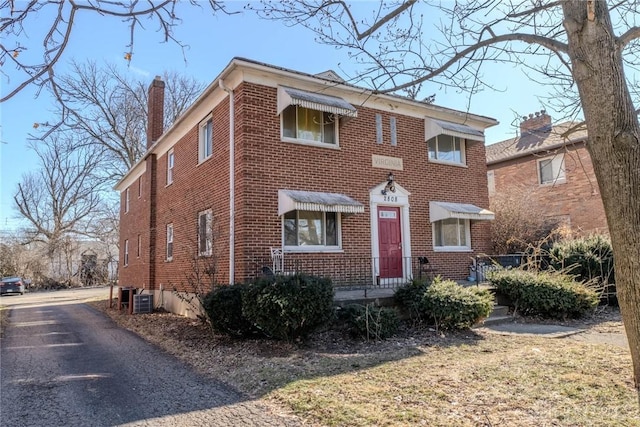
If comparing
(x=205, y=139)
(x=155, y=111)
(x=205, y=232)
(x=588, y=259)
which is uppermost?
(x=155, y=111)

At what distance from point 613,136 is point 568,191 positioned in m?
18.5

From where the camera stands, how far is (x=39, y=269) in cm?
3912

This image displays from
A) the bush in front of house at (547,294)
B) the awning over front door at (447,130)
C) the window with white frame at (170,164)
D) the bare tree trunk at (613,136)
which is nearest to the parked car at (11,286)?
the window with white frame at (170,164)

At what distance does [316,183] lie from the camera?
11414 millimetres

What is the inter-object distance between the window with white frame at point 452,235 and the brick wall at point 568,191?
6493 mm

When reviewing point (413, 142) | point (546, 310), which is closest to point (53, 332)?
point (413, 142)

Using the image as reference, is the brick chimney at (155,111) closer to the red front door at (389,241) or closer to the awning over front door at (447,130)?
the red front door at (389,241)

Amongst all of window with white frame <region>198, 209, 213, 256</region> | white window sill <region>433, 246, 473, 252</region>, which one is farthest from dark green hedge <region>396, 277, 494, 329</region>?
window with white frame <region>198, 209, 213, 256</region>

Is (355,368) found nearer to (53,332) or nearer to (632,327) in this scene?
(632,327)

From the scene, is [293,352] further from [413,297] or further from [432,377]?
[413,297]

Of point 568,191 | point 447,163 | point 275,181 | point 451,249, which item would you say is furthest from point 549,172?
point 275,181

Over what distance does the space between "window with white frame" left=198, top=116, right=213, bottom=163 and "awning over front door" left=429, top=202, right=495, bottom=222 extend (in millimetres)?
6859

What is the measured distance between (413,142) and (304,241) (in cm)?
501

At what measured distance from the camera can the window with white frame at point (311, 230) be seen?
11.0 m
